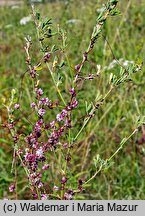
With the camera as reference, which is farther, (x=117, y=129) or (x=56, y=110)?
(x=56, y=110)

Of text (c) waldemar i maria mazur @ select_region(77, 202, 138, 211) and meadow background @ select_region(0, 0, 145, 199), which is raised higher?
meadow background @ select_region(0, 0, 145, 199)

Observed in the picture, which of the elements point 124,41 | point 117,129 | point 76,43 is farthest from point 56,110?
point 124,41

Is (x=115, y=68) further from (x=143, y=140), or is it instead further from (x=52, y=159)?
(x=52, y=159)

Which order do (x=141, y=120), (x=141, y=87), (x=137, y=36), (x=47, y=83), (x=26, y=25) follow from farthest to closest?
1. (x=26, y=25)
2. (x=137, y=36)
3. (x=47, y=83)
4. (x=141, y=87)
5. (x=141, y=120)

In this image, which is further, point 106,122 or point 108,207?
point 106,122

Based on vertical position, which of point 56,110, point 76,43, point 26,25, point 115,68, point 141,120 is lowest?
point 141,120

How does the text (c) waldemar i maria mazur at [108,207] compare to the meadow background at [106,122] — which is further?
the meadow background at [106,122]

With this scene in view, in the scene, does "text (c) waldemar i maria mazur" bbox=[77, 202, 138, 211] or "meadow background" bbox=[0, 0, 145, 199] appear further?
"meadow background" bbox=[0, 0, 145, 199]

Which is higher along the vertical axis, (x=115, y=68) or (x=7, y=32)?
(x=7, y=32)

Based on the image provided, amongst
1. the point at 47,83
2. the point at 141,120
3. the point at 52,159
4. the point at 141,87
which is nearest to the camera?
the point at 141,120

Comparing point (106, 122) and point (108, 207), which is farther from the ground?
point (106, 122)

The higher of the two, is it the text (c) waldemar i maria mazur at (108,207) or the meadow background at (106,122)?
the meadow background at (106,122)
